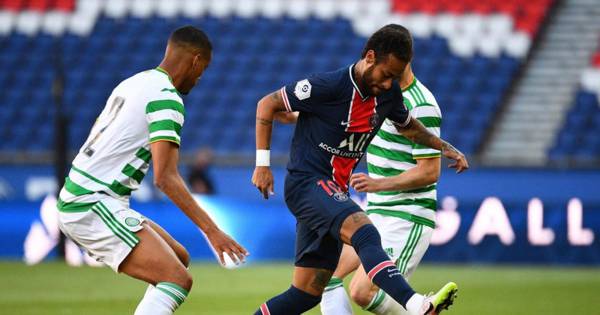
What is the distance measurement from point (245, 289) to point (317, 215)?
584cm

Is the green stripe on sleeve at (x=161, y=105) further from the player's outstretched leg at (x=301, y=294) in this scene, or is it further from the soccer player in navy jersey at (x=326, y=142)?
the player's outstretched leg at (x=301, y=294)

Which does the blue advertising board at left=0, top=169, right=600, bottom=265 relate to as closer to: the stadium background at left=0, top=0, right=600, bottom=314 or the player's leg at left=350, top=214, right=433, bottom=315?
the stadium background at left=0, top=0, right=600, bottom=314

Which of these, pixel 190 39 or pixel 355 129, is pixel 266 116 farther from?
pixel 190 39

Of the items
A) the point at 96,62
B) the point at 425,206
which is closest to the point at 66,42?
the point at 96,62

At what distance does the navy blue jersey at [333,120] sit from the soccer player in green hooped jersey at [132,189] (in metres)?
0.85

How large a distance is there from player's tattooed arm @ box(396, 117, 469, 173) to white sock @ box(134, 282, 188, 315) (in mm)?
1884

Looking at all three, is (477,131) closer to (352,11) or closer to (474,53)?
(474,53)

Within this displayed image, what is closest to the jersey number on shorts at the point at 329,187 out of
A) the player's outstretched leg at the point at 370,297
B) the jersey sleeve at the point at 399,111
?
the jersey sleeve at the point at 399,111

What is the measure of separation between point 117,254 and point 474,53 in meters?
17.3

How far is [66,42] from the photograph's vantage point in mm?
23938

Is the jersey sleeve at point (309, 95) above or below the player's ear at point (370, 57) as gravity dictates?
below

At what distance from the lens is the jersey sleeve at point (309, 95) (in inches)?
257

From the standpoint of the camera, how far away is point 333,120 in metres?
6.56

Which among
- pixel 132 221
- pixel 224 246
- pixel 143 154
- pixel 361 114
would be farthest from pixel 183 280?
pixel 361 114
